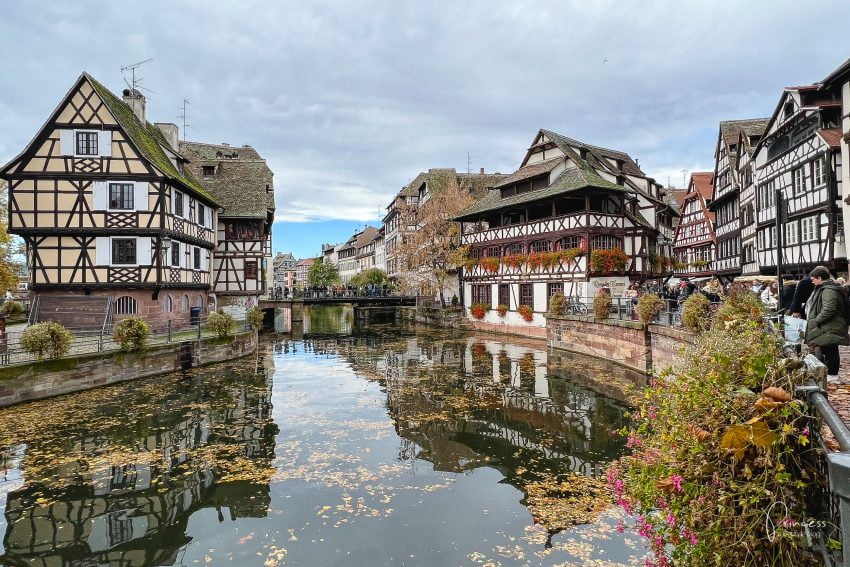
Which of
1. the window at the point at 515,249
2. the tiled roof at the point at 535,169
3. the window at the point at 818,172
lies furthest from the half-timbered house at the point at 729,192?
the window at the point at 515,249

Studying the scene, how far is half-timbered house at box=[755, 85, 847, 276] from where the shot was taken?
23.5 meters

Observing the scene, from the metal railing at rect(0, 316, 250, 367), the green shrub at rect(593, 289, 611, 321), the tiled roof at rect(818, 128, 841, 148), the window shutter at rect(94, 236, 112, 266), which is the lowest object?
the metal railing at rect(0, 316, 250, 367)

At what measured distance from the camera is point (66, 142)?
84.5ft

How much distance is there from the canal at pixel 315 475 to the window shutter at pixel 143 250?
9636 millimetres

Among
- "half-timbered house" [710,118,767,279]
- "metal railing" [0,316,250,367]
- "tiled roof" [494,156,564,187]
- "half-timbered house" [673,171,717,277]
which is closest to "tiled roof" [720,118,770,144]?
"half-timbered house" [710,118,767,279]

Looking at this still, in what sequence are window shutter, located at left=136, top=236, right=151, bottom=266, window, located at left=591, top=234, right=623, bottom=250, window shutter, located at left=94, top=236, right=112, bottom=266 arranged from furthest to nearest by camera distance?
1. window, located at left=591, top=234, right=623, bottom=250
2. window shutter, located at left=136, top=236, right=151, bottom=266
3. window shutter, located at left=94, top=236, right=112, bottom=266

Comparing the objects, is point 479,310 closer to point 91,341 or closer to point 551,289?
point 551,289

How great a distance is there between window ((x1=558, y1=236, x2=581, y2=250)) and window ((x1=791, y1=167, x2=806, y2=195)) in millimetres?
11297

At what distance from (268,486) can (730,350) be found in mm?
8573

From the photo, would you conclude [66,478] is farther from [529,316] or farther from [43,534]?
[529,316]

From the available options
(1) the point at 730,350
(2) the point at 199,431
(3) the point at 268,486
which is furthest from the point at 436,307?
(1) the point at 730,350

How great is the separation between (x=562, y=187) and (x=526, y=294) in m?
7.86

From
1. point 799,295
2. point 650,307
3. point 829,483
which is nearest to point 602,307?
point 650,307

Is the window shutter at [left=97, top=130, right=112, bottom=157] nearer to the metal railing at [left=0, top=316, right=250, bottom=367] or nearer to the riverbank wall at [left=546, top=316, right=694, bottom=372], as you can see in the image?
the metal railing at [left=0, top=316, right=250, bottom=367]
